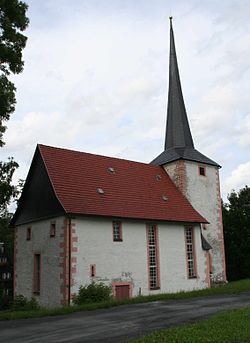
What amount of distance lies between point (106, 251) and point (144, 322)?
1003cm

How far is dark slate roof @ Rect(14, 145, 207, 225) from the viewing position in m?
22.0

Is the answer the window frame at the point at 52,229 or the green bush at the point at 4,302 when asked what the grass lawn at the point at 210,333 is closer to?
the window frame at the point at 52,229

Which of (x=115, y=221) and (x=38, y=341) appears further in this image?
(x=115, y=221)

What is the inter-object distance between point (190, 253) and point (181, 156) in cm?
662

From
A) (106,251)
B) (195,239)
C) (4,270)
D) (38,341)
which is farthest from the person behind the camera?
(4,270)

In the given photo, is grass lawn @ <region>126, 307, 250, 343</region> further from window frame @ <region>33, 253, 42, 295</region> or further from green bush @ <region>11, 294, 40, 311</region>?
window frame @ <region>33, 253, 42, 295</region>

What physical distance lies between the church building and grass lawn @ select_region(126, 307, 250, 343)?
11.1m

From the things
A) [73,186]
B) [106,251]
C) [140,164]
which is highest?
[140,164]

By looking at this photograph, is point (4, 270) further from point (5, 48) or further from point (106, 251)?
point (5, 48)

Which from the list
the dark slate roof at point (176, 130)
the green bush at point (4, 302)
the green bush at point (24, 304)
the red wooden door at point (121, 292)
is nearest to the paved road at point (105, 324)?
the red wooden door at point (121, 292)

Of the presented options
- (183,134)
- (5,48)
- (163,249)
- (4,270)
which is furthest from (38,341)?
(4,270)

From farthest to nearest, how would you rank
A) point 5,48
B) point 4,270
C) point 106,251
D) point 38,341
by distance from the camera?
1. point 4,270
2. point 106,251
3. point 5,48
4. point 38,341

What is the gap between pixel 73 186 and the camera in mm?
22516

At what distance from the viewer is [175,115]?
3192 cm
